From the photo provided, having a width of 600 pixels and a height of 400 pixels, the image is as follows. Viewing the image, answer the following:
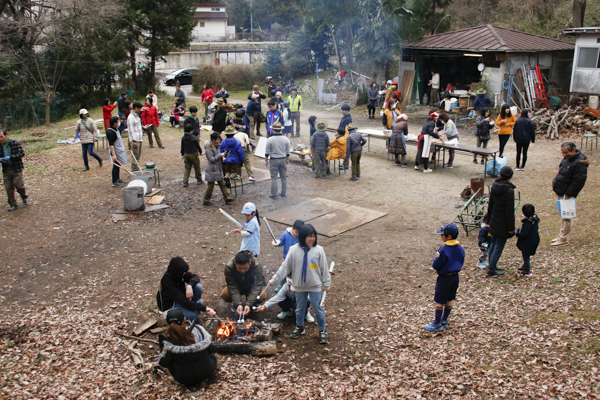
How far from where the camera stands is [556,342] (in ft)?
16.9

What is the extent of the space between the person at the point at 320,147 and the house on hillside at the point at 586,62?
491 inches

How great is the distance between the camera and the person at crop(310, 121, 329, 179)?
12891mm

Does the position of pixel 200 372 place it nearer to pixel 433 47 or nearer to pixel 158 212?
pixel 158 212

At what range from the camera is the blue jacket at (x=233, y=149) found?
1115 cm

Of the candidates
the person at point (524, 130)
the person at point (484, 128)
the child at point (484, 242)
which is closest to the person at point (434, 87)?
the person at point (484, 128)

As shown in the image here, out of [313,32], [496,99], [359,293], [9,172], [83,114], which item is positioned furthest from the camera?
[313,32]

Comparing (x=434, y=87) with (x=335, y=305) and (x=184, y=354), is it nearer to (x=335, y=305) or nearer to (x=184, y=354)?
(x=335, y=305)

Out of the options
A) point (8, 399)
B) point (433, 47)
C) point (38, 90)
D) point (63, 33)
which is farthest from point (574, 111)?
point (38, 90)

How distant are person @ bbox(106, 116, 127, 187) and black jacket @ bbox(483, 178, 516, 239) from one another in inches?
360

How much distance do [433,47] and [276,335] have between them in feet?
65.1

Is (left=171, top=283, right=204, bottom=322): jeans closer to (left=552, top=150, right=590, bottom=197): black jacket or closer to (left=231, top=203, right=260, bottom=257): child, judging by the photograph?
(left=231, top=203, right=260, bottom=257): child

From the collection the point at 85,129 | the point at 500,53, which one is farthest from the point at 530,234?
the point at 500,53

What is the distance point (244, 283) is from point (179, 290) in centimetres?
90

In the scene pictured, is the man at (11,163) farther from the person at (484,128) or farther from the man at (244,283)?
the person at (484,128)
